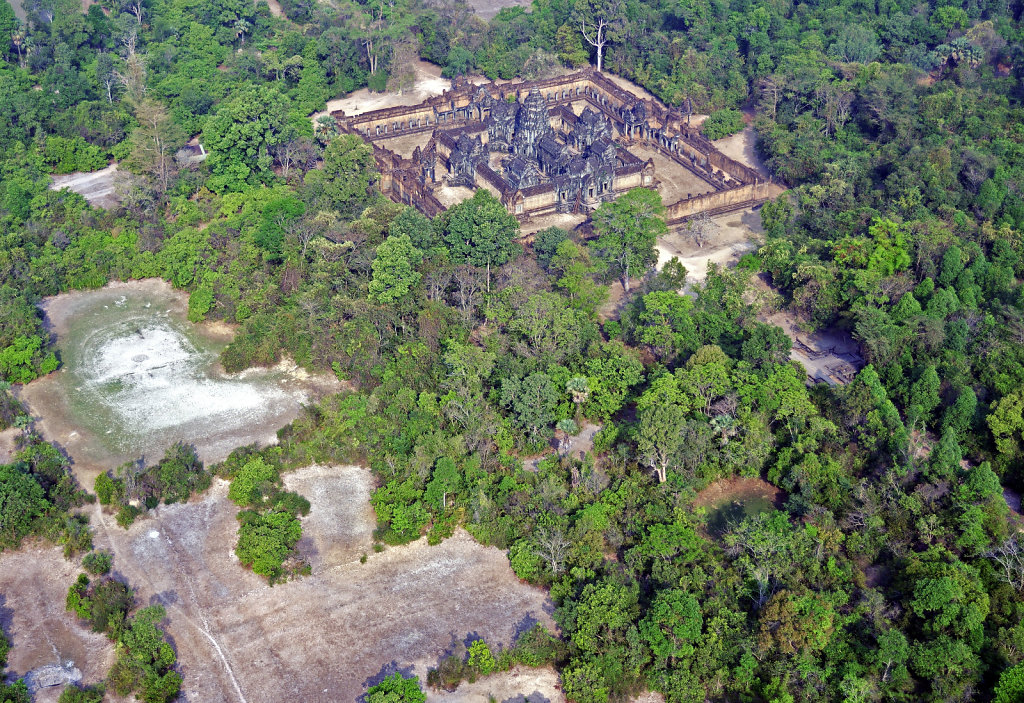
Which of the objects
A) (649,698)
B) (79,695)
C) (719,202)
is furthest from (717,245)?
(79,695)

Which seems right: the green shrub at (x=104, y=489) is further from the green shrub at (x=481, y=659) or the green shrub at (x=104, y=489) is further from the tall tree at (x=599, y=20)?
the tall tree at (x=599, y=20)

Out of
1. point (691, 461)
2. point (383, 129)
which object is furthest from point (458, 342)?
point (383, 129)

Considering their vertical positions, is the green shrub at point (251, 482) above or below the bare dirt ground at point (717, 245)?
Answer: below

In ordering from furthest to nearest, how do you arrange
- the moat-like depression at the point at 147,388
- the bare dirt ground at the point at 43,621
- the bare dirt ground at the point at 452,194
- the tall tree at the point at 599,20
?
1. the tall tree at the point at 599,20
2. the bare dirt ground at the point at 452,194
3. the moat-like depression at the point at 147,388
4. the bare dirt ground at the point at 43,621

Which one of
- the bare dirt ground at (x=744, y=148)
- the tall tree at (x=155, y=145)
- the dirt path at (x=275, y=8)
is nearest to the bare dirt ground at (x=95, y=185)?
the tall tree at (x=155, y=145)

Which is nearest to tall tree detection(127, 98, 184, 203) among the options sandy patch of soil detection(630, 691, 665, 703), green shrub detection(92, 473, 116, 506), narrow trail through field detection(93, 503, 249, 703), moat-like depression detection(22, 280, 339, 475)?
moat-like depression detection(22, 280, 339, 475)

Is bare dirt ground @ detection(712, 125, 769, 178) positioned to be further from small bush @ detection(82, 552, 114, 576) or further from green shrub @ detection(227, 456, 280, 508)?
small bush @ detection(82, 552, 114, 576)

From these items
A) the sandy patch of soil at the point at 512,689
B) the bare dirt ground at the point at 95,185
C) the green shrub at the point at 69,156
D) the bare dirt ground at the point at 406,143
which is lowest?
the sandy patch of soil at the point at 512,689
